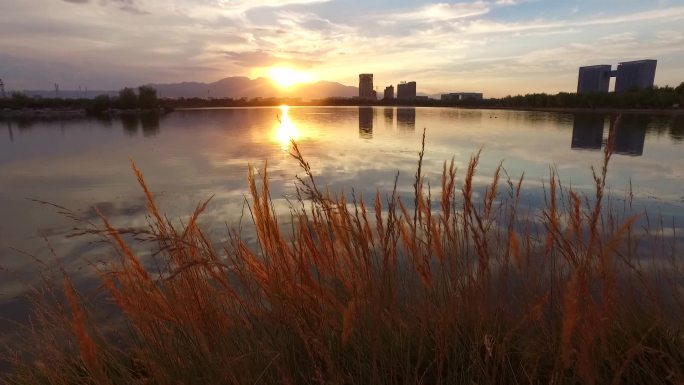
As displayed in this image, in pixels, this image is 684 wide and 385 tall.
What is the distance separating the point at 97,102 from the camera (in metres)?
78.7

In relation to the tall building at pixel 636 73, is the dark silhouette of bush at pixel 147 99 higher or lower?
lower

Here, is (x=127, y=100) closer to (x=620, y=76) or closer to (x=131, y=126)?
(x=131, y=126)

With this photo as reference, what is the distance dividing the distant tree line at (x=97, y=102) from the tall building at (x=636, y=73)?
15871 centimetres

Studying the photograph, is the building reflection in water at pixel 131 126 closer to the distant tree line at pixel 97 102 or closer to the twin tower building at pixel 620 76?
the distant tree line at pixel 97 102

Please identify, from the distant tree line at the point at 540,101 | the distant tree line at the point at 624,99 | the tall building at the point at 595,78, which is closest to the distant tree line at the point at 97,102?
the distant tree line at the point at 540,101

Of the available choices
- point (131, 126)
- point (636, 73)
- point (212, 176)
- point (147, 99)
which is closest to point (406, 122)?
point (131, 126)

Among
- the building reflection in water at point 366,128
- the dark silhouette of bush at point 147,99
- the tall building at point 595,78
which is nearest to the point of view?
the building reflection in water at point 366,128

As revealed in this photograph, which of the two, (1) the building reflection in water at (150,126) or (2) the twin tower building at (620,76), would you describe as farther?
(2) the twin tower building at (620,76)

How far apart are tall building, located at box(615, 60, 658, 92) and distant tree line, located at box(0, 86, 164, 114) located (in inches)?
6248

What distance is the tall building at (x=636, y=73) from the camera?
471ft

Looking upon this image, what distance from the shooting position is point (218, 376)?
2166mm

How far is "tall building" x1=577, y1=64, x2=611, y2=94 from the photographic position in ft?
516

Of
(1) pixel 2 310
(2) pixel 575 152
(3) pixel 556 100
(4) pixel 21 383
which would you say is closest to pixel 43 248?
(1) pixel 2 310

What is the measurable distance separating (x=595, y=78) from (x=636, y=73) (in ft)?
51.0
